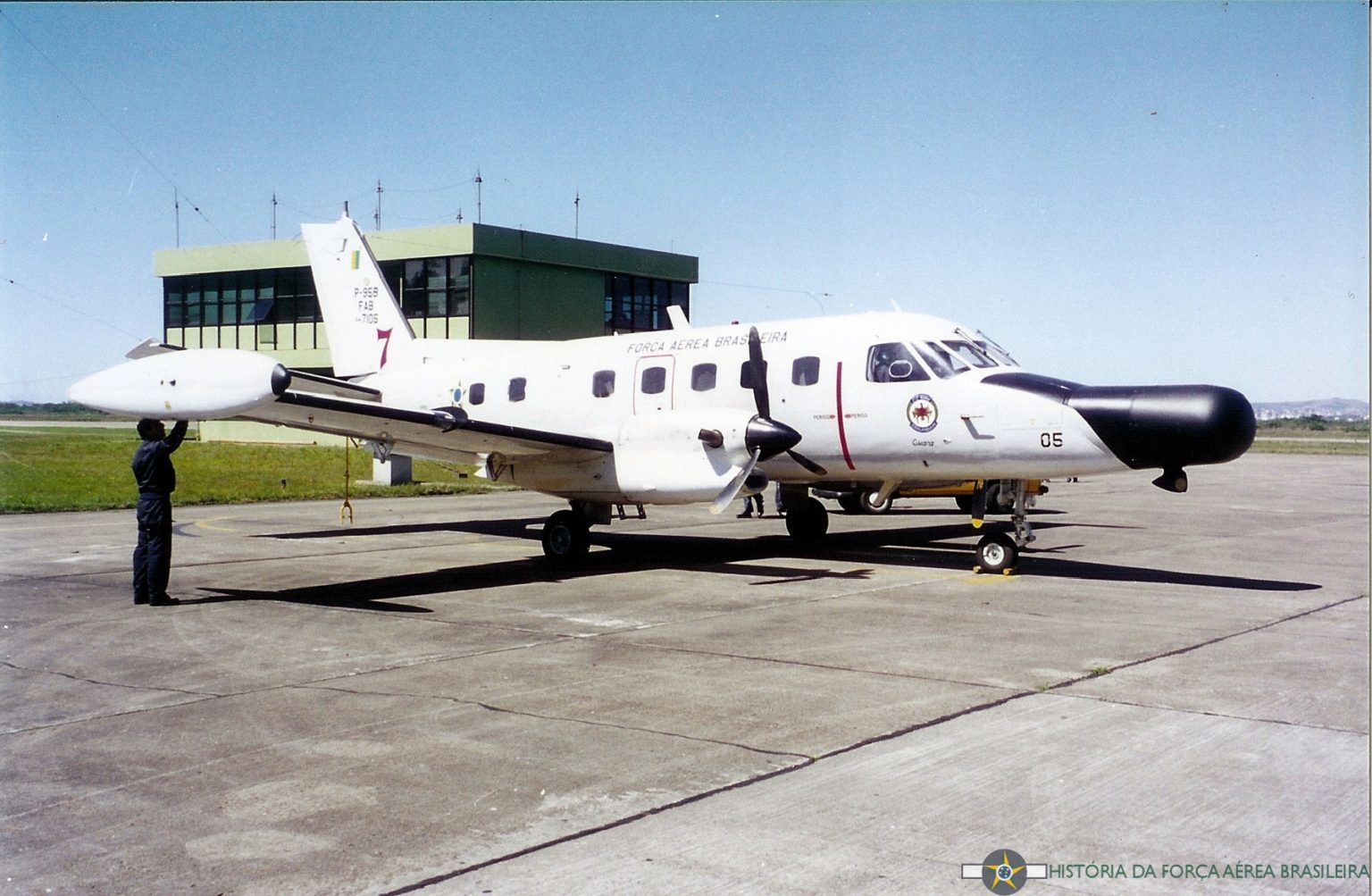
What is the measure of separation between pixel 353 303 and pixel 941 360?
11.1 meters

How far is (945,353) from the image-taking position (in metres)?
13.9

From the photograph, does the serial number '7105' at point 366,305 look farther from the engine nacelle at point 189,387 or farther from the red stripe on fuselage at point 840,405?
the engine nacelle at point 189,387

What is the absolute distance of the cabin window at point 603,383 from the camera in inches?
633

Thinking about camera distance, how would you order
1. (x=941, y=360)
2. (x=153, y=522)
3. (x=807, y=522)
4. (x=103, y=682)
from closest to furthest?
1. (x=103, y=682)
2. (x=153, y=522)
3. (x=941, y=360)
4. (x=807, y=522)

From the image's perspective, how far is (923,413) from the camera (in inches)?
540

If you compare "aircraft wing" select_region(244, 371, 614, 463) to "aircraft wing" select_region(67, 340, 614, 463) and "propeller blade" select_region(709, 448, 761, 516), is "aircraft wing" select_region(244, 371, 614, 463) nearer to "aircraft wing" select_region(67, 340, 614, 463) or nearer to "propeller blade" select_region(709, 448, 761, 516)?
"aircraft wing" select_region(67, 340, 614, 463)

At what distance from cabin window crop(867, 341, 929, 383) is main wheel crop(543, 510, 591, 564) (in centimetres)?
432

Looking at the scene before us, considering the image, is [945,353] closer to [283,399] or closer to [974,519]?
[974,519]

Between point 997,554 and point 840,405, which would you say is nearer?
point 997,554

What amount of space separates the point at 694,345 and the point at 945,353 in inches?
140

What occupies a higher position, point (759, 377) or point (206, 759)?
point (759, 377)

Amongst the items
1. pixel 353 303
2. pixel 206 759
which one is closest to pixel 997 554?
pixel 206 759

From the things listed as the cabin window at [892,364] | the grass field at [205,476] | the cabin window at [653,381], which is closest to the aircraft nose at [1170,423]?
the cabin window at [892,364]

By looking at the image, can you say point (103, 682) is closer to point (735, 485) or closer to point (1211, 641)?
point (735, 485)
